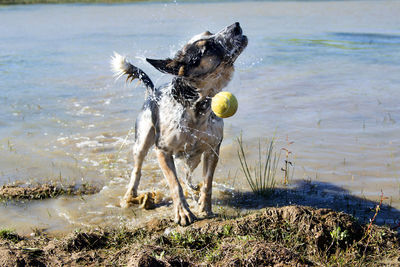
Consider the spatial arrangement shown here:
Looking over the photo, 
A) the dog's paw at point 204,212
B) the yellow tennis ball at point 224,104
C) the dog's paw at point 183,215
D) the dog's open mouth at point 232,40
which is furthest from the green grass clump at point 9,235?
the dog's open mouth at point 232,40

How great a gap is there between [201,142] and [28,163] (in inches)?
118

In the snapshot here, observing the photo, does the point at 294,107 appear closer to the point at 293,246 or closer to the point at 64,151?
the point at 64,151

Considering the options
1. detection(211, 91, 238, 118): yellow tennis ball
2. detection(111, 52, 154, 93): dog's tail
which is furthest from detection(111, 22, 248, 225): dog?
detection(211, 91, 238, 118): yellow tennis ball

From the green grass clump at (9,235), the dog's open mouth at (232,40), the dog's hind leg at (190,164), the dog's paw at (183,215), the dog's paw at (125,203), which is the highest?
the dog's open mouth at (232,40)

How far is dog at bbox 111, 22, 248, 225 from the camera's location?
3990 millimetres

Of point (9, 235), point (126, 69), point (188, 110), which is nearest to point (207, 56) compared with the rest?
point (188, 110)

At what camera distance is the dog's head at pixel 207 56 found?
156 inches

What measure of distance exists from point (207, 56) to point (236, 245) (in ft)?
5.28

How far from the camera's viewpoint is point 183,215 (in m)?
4.43

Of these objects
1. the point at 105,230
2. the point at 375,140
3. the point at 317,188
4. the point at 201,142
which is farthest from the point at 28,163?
the point at 375,140

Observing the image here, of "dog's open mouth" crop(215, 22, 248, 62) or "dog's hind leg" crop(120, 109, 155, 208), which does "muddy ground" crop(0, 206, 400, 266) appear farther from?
"dog's open mouth" crop(215, 22, 248, 62)

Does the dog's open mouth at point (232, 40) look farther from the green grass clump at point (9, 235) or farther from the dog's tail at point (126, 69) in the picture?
the green grass clump at point (9, 235)

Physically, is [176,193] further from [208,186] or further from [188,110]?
[188,110]

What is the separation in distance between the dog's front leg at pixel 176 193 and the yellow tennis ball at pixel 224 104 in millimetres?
931
